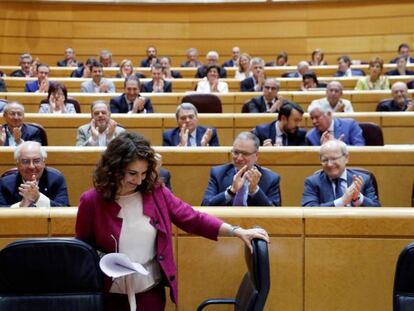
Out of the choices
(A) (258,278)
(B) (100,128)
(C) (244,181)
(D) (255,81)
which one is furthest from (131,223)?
(D) (255,81)

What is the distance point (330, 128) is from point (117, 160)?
2.83m

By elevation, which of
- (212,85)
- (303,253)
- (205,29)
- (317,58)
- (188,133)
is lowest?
(303,253)

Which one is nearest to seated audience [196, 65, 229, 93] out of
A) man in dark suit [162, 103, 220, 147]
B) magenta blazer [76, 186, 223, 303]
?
man in dark suit [162, 103, 220, 147]

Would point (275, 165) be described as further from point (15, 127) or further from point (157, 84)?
point (157, 84)

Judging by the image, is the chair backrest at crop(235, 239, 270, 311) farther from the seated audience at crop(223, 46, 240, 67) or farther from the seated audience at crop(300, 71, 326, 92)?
the seated audience at crop(223, 46, 240, 67)

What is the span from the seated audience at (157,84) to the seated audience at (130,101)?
125 cm

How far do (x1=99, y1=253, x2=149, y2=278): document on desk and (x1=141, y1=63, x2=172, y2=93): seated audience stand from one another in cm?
535

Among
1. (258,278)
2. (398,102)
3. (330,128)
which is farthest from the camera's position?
(398,102)

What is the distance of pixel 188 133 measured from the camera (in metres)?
Result: 4.55

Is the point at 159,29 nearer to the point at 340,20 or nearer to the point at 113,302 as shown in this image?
the point at 340,20

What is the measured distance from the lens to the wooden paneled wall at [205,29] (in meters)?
10.7

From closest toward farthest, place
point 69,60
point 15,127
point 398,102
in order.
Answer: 1. point 15,127
2. point 398,102
3. point 69,60

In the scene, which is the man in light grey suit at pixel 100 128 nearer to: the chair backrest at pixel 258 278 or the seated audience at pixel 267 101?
the seated audience at pixel 267 101

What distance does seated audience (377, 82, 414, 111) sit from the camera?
584cm
